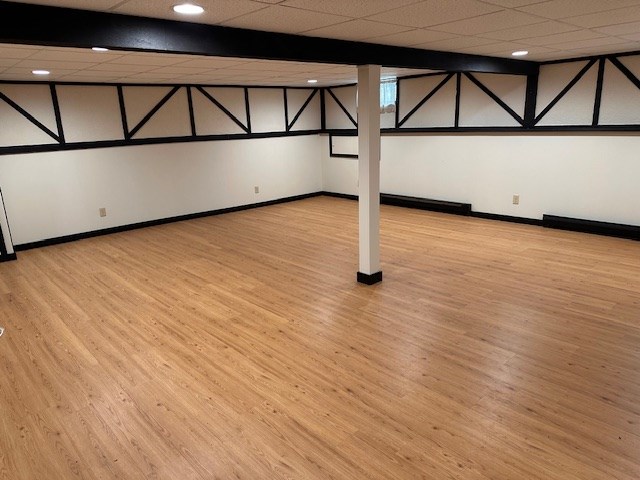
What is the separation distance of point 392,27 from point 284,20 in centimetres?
89

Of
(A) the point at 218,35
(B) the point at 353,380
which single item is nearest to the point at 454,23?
(A) the point at 218,35

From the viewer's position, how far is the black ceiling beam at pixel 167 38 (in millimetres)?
2438

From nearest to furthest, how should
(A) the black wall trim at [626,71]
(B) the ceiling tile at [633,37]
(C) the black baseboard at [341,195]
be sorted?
(B) the ceiling tile at [633,37] < (A) the black wall trim at [626,71] < (C) the black baseboard at [341,195]

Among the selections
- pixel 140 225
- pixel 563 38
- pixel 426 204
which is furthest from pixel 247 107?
pixel 563 38

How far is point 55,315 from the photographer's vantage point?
13.8ft

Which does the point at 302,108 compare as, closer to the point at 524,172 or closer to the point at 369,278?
the point at 524,172

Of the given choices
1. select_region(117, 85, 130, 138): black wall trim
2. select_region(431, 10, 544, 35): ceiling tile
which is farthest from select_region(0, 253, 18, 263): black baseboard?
select_region(431, 10, 544, 35): ceiling tile

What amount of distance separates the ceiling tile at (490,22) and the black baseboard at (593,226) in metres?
3.84

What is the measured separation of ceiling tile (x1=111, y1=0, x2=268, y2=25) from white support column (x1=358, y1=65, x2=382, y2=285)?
177 cm

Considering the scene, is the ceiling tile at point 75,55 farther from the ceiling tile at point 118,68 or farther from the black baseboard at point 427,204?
the black baseboard at point 427,204

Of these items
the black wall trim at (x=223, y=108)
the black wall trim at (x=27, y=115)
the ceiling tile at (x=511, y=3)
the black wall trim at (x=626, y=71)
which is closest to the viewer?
the ceiling tile at (x=511, y=3)

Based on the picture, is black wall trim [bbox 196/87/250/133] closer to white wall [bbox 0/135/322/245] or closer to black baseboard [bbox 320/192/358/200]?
white wall [bbox 0/135/322/245]

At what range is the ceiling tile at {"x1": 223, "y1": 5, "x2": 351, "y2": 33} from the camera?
277 cm

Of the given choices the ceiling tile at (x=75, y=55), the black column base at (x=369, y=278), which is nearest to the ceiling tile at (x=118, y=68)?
the ceiling tile at (x=75, y=55)
